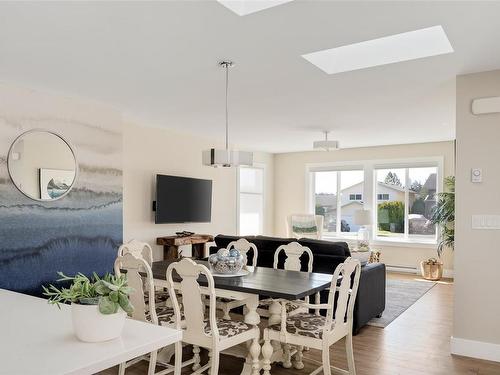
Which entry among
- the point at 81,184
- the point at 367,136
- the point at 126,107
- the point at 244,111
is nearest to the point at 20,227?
the point at 81,184

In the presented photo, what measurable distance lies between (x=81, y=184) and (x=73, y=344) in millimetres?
3885

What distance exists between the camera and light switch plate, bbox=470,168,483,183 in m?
3.78

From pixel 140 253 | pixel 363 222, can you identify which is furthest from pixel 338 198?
pixel 140 253

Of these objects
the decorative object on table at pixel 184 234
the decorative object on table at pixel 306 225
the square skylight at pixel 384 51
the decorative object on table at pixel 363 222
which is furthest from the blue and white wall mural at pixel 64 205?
the decorative object on table at pixel 363 222

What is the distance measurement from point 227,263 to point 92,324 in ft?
7.03

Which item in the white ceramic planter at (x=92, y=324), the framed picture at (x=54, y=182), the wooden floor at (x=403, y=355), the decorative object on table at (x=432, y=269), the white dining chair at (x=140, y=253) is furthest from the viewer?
the decorative object on table at (x=432, y=269)

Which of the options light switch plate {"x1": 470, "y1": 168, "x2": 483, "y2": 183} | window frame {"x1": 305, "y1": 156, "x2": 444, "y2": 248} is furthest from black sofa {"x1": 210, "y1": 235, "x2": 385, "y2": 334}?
window frame {"x1": 305, "y1": 156, "x2": 444, "y2": 248}

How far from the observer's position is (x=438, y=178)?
321 inches

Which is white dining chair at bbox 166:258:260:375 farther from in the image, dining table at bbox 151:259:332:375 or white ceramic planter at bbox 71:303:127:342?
white ceramic planter at bbox 71:303:127:342

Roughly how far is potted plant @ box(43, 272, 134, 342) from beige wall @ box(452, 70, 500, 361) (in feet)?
10.7

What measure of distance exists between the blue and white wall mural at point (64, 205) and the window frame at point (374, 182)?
517 centimetres

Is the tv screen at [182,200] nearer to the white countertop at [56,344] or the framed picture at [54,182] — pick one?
the framed picture at [54,182]

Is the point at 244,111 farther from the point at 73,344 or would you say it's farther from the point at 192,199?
the point at 73,344

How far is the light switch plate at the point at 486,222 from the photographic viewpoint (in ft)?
12.2
